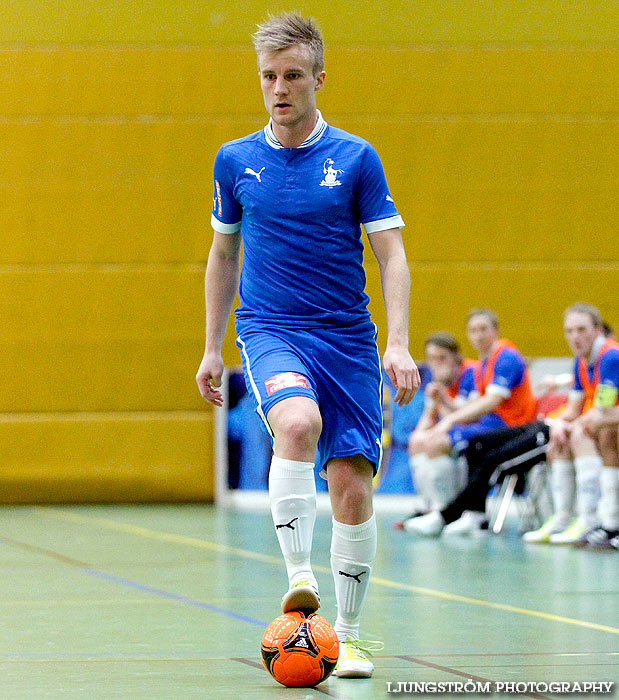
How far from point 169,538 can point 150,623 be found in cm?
365

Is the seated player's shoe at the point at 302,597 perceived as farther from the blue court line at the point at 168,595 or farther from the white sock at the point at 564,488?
the white sock at the point at 564,488

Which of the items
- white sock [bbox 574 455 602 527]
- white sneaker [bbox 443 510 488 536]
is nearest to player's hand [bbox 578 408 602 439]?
white sock [bbox 574 455 602 527]

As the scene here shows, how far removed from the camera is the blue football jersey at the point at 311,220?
3.54m

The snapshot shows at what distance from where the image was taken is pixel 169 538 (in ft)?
26.8

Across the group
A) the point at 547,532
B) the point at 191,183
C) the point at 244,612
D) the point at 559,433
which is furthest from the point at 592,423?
the point at 191,183

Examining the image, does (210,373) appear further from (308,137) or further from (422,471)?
(422,471)

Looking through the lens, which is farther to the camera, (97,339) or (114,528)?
(97,339)

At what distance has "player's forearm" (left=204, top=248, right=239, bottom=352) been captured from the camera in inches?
146

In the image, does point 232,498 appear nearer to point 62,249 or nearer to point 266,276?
point 62,249

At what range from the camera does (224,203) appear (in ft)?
12.2

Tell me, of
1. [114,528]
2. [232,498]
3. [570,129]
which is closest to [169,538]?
[114,528]

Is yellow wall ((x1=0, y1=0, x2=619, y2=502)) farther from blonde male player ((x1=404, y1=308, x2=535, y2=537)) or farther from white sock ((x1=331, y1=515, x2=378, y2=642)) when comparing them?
white sock ((x1=331, y1=515, x2=378, y2=642))

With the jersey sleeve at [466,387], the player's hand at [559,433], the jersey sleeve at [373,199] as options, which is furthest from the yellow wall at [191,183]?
the jersey sleeve at [373,199]

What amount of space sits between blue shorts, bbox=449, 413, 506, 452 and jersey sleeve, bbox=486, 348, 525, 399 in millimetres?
249
